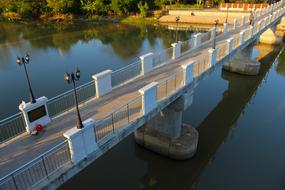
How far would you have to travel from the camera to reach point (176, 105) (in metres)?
14.4

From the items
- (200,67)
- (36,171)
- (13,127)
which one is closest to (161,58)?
(200,67)

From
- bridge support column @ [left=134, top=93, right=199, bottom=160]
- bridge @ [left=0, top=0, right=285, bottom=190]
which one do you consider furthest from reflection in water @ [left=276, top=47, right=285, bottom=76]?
bridge support column @ [left=134, top=93, right=199, bottom=160]

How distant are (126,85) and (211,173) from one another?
739 cm

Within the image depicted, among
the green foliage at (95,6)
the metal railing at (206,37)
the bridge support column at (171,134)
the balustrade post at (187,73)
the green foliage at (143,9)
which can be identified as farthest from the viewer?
the green foliage at (95,6)

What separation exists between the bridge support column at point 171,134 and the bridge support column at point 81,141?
6.75m

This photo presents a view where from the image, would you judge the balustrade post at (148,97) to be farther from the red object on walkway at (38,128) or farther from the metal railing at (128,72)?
the metal railing at (128,72)

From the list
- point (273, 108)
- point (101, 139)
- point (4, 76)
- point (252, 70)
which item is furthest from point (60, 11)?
point (101, 139)

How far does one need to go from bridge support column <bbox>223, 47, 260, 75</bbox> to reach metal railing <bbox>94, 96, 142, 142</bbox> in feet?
64.8

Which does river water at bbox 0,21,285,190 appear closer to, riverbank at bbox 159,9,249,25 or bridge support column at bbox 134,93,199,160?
bridge support column at bbox 134,93,199,160

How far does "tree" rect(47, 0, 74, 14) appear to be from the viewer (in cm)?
7506

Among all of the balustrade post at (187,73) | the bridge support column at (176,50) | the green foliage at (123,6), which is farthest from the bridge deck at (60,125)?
the green foliage at (123,6)

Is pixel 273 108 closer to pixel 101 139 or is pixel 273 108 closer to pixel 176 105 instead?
pixel 176 105

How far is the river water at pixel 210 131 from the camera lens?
48.0 feet

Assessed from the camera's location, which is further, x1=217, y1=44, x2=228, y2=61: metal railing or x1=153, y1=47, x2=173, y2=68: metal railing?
x1=217, y1=44, x2=228, y2=61: metal railing
